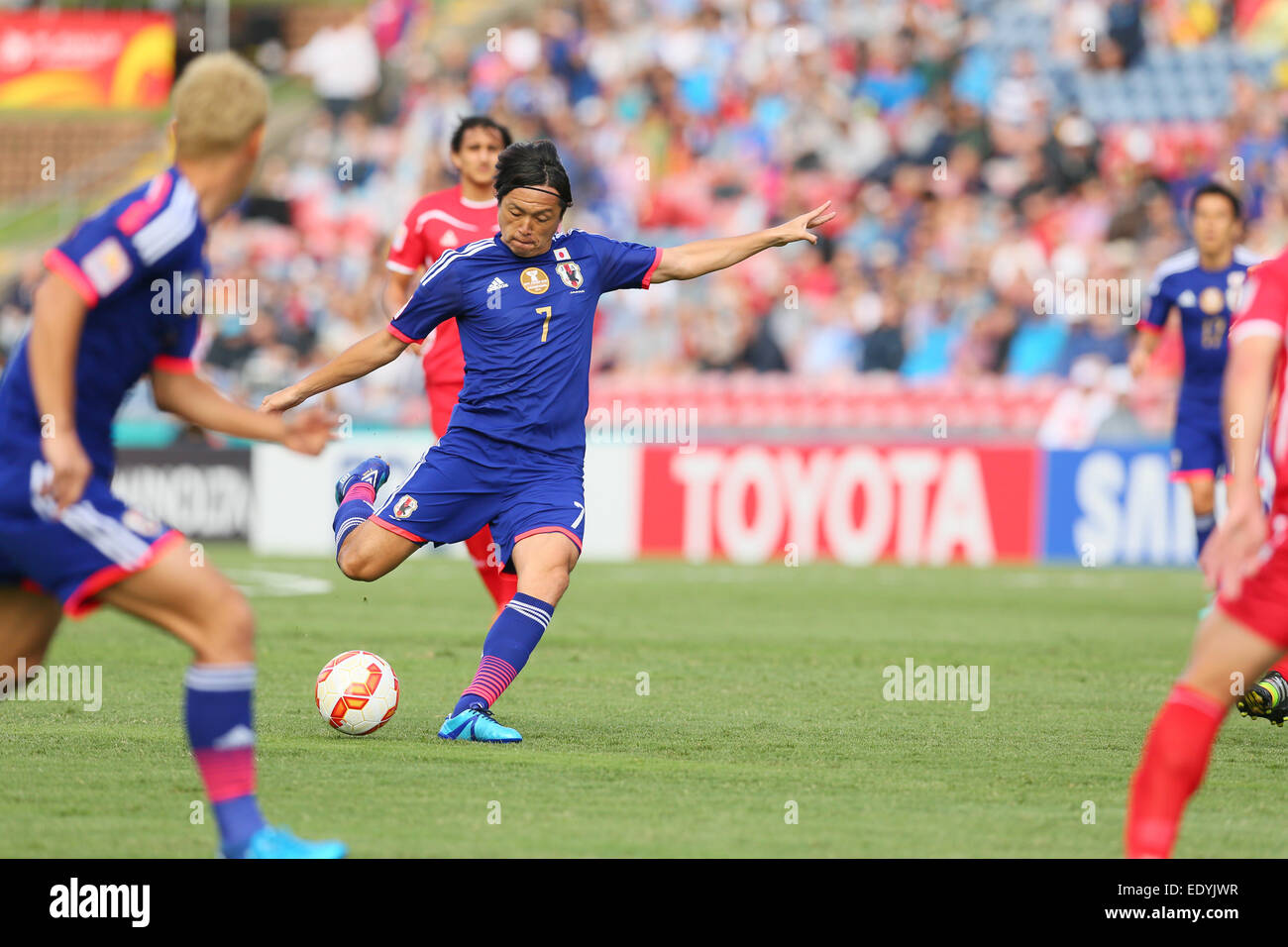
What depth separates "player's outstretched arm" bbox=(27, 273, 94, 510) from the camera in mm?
4508

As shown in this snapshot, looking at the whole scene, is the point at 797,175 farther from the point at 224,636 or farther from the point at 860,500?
the point at 224,636

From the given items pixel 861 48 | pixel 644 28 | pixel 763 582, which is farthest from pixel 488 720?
pixel 644 28

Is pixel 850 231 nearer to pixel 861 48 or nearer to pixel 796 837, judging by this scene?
pixel 861 48

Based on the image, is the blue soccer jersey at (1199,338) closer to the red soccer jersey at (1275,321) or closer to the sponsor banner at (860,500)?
the sponsor banner at (860,500)

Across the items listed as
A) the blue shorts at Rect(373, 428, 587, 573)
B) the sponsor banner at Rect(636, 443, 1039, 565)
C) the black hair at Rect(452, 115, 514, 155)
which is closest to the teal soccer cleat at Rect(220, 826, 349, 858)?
the blue shorts at Rect(373, 428, 587, 573)

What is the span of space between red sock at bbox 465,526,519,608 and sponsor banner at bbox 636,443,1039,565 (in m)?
7.90

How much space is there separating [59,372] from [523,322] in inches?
130

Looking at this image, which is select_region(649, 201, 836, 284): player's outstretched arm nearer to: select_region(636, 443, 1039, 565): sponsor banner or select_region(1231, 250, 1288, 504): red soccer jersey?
select_region(1231, 250, 1288, 504): red soccer jersey

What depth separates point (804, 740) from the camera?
24.3 ft

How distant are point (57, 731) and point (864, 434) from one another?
1115 cm

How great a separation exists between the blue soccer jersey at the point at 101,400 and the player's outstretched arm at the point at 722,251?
124 inches

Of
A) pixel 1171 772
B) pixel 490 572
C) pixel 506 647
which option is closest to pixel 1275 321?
pixel 1171 772

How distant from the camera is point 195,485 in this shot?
18.9m

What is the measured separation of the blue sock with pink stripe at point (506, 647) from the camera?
732cm
